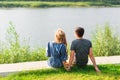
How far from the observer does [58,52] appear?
265 inches

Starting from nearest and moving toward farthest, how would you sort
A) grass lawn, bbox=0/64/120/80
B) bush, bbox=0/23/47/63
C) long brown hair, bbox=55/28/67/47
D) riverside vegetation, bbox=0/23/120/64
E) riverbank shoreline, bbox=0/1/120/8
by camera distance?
grass lawn, bbox=0/64/120/80 < long brown hair, bbox=55/28/67/47 < bush, bbox=0/23/47/63 < riverside vegetation, bbox=0/23/120/64 < riverbank shoreline, bbox=0/1/120/8

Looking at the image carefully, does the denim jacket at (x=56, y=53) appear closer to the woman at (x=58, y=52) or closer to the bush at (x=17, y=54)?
the woman at (x=58, y=52)

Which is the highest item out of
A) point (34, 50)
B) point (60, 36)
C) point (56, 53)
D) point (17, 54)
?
point (60, 36)

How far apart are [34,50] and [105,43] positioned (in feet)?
6.52

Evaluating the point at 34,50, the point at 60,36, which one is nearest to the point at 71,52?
the point at 60,36

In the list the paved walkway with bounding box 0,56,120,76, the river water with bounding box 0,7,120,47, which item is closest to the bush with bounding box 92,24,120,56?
the river water with bounding box 0,7,120,47

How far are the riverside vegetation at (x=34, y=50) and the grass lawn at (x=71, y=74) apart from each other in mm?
2577

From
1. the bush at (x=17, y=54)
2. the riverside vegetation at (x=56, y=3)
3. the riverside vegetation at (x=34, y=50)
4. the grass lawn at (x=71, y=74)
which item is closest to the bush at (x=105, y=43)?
the riverside vegetation at (x=34, y=50)

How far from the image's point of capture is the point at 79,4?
205 ft

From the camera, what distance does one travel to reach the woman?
6711 mm

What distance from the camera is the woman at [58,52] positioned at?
22.0 ft

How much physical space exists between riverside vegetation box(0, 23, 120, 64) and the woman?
8.16 ft

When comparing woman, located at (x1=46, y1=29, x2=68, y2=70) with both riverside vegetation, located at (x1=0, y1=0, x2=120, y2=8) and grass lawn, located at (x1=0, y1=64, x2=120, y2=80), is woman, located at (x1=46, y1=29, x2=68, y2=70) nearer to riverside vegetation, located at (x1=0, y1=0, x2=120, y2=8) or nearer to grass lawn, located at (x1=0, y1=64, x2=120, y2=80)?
grass lawn, located at (x1=0, y1=64, x2=120, y2=80)

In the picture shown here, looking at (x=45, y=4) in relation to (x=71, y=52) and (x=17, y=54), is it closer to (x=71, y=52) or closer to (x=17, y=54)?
(x=17, y=54)
